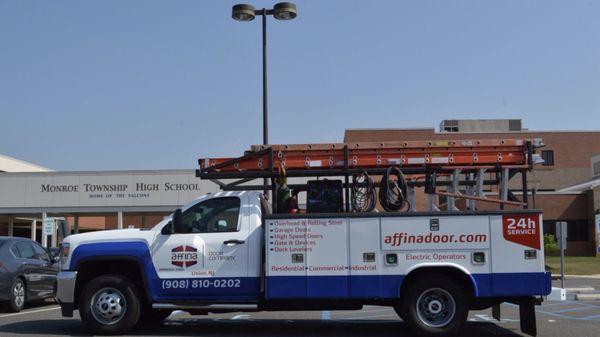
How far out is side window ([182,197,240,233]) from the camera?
9.94m

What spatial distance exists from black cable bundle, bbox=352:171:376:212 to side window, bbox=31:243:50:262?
8537mm

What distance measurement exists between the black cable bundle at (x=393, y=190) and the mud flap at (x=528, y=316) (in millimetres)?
2240

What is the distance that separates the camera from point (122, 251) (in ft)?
32.2

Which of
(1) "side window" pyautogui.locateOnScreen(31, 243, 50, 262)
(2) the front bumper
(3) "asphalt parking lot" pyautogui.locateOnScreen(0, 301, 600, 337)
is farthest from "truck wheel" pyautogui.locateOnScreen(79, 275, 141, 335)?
(1) "side window" pyautogui.locateOnScreen(31, 243, 50, 262)

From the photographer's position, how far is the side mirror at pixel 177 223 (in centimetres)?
981

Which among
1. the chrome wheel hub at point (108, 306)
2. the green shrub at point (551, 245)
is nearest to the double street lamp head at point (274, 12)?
the chrome wheel hub at point (108, 306)

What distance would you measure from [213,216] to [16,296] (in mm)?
6083

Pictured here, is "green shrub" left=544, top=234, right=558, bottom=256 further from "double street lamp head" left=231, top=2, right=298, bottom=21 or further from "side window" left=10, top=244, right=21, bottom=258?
"side window" left=10, top=244, right=21, bottom=258

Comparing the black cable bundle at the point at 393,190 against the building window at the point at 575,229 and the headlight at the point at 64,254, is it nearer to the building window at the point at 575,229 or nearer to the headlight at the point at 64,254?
the headlight at the point at 64,254

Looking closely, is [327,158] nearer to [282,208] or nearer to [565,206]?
[282,208]

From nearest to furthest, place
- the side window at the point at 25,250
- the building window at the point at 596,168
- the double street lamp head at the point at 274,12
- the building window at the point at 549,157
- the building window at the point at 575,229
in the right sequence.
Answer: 1. the side window at the point at 25,250
2. the double street lamp head at the point at 274,12
3. the building window at the point at 575,229
4. the building window at the point at 596,168
5. the building window at the point at 549,157

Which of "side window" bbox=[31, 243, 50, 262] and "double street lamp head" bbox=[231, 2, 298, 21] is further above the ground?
"double street lamp head" bbox=[231, 2, 298, 21]

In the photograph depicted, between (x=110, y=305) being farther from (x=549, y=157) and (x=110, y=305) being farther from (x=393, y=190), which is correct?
(x=549, y=157)

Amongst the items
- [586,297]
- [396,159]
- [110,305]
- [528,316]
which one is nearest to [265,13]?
[396,159]
